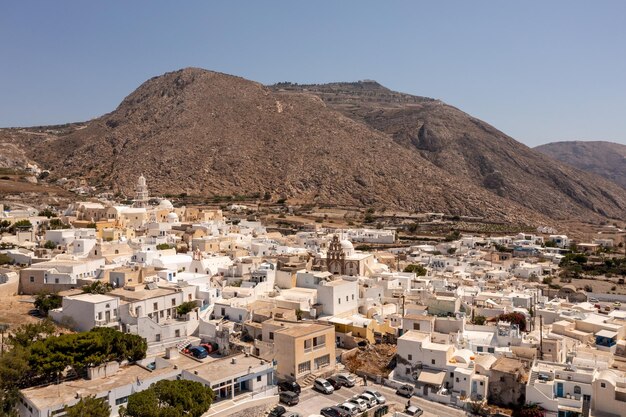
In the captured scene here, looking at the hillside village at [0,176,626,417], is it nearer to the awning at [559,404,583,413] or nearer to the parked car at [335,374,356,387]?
the awning at [559,404,583,413]

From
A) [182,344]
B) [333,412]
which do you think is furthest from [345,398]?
[182,344]

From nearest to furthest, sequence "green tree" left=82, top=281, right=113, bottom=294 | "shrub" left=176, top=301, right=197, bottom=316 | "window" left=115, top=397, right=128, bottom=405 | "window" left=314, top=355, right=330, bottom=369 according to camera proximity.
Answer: "window" left=115, top=397, right=128, bottom=405
"window" left=314, top=355, right=330, bottom=369
"shrub" left=176, top=301, right=197, bottom=316
"green tree" left=82, top=281, right=113, bottom=294

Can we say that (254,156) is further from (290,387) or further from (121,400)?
(121,400)

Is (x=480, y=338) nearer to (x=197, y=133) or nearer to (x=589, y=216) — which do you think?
(x=197, y=133)

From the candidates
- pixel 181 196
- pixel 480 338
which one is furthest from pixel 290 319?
pixel 181 196

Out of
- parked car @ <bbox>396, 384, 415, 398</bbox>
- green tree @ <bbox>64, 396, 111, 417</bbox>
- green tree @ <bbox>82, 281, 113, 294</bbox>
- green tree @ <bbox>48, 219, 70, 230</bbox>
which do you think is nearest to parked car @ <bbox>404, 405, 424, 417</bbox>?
parked car @ <bbox>396, 384, 415, 398</bbox>

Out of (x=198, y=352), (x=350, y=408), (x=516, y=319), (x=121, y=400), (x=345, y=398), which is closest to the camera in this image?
(x=121, y=400)

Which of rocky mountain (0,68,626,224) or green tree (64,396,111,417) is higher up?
rocky mountain (0,68,626,224)
